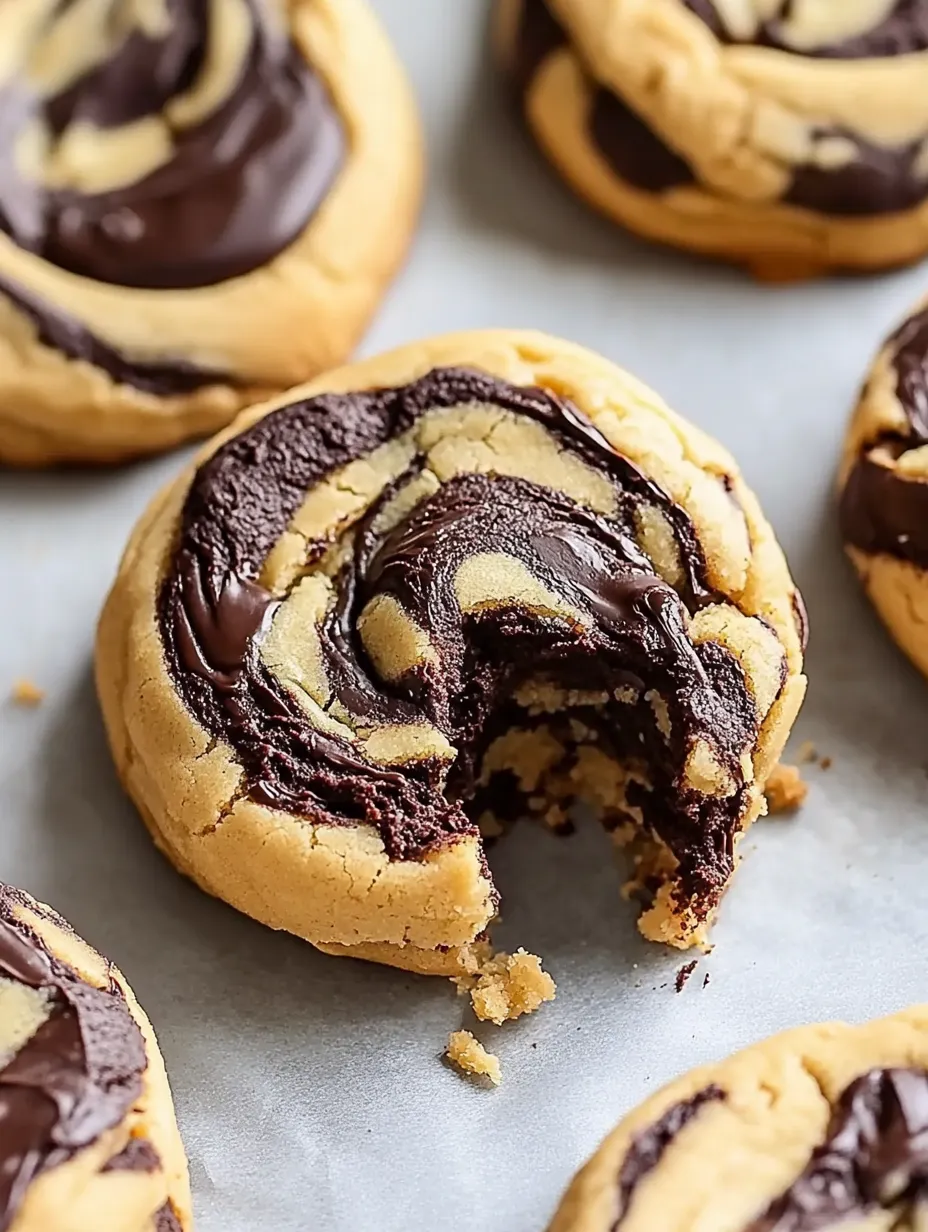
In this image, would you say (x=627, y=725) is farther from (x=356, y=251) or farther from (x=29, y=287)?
(x=29, y=287)

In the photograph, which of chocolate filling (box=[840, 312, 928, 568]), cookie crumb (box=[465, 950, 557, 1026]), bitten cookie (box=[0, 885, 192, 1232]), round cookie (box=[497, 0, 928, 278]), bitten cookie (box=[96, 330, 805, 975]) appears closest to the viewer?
bitten cookie (box=[0, 885, 192, 1232])

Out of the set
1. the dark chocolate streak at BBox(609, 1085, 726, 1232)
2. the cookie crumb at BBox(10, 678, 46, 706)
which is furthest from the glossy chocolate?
the cookie crumb at BBox(10, 678, 46, 706)

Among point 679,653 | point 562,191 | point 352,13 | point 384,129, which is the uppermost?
point 352,13

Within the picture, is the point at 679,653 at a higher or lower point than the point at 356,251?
lower

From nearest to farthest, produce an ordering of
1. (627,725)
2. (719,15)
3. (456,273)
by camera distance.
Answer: (627,725), (719,15), (456,273)

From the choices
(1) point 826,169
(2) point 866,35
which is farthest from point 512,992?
(2) point 866,35

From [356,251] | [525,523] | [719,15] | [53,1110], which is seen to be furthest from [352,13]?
[53,1110]

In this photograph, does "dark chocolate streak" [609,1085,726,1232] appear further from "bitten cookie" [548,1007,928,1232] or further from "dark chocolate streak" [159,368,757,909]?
"dark chocolate streak" [159,368,757,909]

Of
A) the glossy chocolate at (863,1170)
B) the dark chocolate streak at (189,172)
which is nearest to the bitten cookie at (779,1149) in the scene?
the glossy chocolate at (863,1170)
